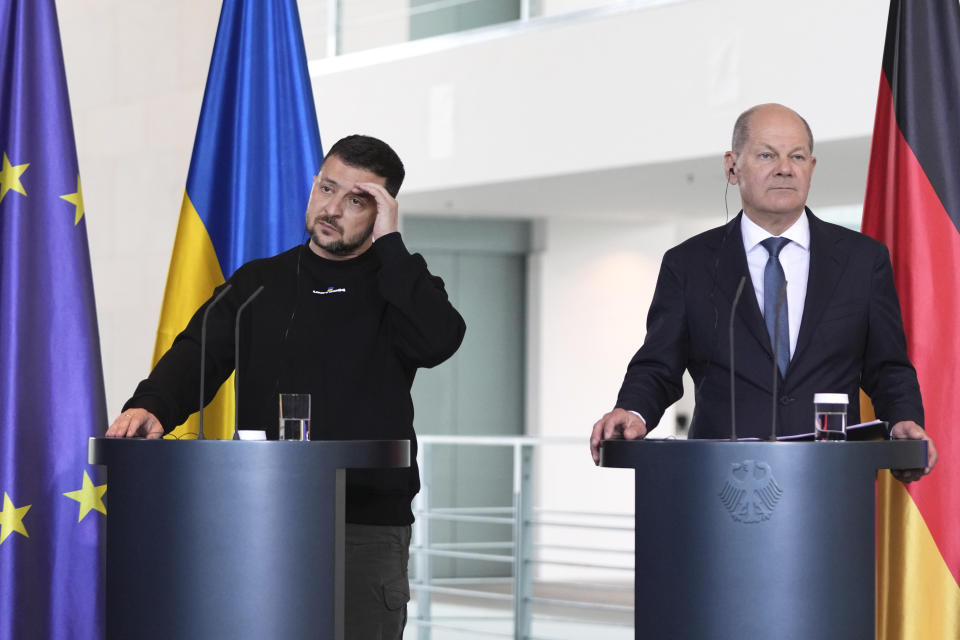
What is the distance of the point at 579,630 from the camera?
25.7 ft

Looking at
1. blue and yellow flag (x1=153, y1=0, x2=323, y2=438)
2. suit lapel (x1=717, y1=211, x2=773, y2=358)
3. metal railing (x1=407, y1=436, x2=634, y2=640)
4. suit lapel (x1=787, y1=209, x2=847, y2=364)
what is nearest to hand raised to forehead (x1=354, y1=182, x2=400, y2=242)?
suit lapel (x1=717, y1=211, x2=773, y2=358)

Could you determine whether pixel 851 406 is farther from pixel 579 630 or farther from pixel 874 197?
pixel 579 630

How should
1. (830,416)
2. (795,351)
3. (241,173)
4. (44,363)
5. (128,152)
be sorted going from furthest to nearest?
1. (128,152)
2. (241,173)
3. (44,363)
4. (795,351)
5. (830,416)

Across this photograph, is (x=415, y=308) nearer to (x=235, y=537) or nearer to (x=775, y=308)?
(x=235, y=537)

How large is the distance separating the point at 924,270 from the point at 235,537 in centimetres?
189

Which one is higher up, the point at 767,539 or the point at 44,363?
the point at 44,363

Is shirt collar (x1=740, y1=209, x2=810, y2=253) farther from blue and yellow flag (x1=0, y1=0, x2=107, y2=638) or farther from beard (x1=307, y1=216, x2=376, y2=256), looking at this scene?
blue and yellow flag (x1=0, y1=0, x2=107, y2=638)

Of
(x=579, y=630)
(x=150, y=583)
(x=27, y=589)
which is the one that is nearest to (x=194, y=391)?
(x=150, y=583)

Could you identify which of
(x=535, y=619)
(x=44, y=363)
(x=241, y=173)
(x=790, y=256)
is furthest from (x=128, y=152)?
(x=535, y=619)

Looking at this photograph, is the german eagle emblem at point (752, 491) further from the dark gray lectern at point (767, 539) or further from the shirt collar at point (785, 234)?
the shirt collar at point (785, 234)

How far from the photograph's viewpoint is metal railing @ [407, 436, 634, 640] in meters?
6.38

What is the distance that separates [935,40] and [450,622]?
18.7ft

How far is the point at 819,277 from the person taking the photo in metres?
2.72

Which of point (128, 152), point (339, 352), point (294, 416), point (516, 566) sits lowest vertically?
point (516, 566)
